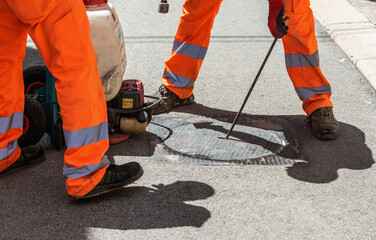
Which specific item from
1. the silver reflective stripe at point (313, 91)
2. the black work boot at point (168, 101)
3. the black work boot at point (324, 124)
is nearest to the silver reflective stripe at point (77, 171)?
the black work boot at point (168, 101)

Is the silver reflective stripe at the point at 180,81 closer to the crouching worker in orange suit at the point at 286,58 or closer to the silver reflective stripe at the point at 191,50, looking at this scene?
the crouching worker in orange suit at the point at 286,58

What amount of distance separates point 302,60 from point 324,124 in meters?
0.53

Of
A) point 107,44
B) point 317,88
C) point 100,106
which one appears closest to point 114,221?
point 100,106

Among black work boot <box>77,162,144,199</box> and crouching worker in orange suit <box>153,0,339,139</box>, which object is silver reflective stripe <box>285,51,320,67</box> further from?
black work boot <box>77,162,144,199</box>

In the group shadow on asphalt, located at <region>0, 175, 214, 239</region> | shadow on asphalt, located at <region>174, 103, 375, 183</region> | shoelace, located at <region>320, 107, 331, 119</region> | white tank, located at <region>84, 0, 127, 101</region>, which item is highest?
white tank, located at <region>84, 0, 127, 101</region>

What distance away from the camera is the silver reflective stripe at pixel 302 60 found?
439cm

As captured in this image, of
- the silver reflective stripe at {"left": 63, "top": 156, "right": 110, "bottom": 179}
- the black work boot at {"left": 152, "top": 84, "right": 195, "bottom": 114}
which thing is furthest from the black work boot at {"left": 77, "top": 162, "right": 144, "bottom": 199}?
the black work boot at {"left": 152, "top": 84, "right": 195, "bottom": 114}

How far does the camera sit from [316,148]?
415cm

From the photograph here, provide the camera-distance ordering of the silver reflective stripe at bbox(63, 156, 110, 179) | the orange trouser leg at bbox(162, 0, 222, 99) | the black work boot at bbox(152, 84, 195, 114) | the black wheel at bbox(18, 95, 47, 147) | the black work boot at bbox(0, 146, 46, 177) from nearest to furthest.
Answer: the silver reflective stripe at bbox(63, 156, 110, 179) → the black work boot at bbox(0, 146, 46, 177) → the black wheel at bbox(18, 95, 47, 147) → the orange trouser leg at bbox(162, 0, 222, 99) → the black work boot at bbox(152, 84, 195, 114)

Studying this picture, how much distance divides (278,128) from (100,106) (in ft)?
5.62

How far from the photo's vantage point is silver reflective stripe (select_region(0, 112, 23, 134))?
3459 millimetres

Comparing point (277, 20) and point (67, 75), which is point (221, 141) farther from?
point (67, 75)

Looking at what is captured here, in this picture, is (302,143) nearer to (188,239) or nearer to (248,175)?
(248,175)

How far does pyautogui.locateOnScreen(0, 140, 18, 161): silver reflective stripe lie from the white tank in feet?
2.16
